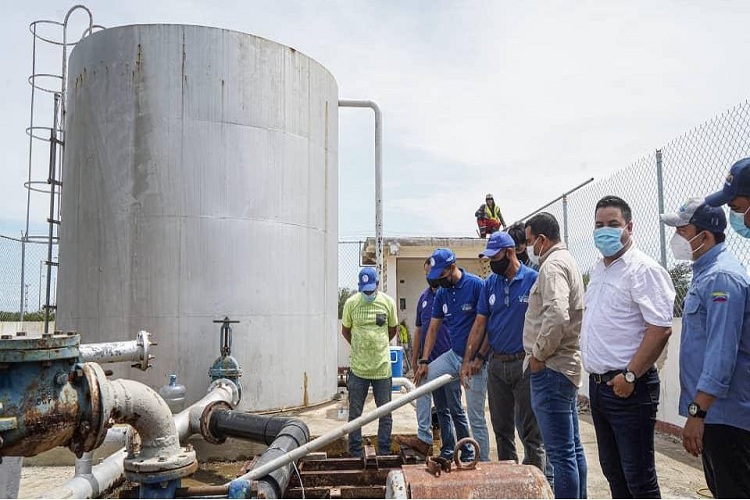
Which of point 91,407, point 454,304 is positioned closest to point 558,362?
point 454,304

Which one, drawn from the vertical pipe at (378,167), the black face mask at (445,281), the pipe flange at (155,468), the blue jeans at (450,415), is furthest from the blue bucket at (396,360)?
the pipe flange at (155,468)

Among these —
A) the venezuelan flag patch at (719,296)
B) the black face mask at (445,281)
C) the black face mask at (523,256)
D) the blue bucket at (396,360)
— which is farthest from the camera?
the blue bucket at (396,360)

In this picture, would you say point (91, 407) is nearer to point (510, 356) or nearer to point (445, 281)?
point (510, 356)

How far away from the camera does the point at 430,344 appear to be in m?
5.13

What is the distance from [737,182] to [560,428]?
156cm

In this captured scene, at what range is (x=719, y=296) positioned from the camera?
2.54m

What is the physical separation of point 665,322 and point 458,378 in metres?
2.14

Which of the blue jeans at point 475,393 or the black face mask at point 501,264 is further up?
the black face mask at point 501,264

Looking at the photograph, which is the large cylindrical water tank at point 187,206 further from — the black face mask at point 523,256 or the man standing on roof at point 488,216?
the man standing on roof at point 488,216

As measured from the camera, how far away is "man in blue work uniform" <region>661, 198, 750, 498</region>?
7.95ft

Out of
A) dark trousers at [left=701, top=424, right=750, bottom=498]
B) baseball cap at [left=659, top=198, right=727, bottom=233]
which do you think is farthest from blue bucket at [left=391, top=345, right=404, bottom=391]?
dark trousers at [left=701, top=424, right=750, bottom=498]

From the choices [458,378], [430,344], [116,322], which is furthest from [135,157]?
[458,378]

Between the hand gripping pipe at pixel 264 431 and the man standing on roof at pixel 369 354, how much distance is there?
28.7 inches

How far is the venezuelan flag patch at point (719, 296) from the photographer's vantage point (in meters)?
2.53
